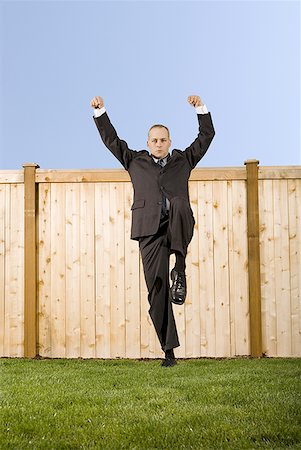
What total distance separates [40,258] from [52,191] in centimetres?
71

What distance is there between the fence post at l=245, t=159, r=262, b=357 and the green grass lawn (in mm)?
1200

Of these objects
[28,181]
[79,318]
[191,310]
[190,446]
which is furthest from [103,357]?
[190,446]

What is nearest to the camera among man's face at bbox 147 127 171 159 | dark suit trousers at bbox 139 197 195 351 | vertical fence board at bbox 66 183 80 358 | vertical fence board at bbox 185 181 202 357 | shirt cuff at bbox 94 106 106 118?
dark suit trousers at bbox 139 197 195 351

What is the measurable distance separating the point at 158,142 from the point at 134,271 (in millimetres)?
2890

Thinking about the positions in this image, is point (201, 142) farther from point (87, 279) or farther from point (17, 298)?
point (17, 298)

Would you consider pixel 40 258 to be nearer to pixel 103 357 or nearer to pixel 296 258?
pixel 103 357

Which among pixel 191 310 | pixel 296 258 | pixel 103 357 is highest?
pixel 296 258

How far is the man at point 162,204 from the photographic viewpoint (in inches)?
163

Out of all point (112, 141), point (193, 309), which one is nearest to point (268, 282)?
point (193, 309)

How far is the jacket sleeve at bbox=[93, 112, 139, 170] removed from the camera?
4.48 metres

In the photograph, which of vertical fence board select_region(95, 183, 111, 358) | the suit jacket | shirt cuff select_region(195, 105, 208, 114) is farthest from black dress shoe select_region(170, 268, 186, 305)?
vertical fence board select_region(95, 183, 111, 358)

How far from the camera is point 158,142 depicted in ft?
14.3

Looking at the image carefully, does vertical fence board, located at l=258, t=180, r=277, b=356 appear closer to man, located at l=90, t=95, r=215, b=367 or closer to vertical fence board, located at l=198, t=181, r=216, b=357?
vertical fence board, located at l=198, t=181, r=216, b=357

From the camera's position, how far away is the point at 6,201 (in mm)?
7324
